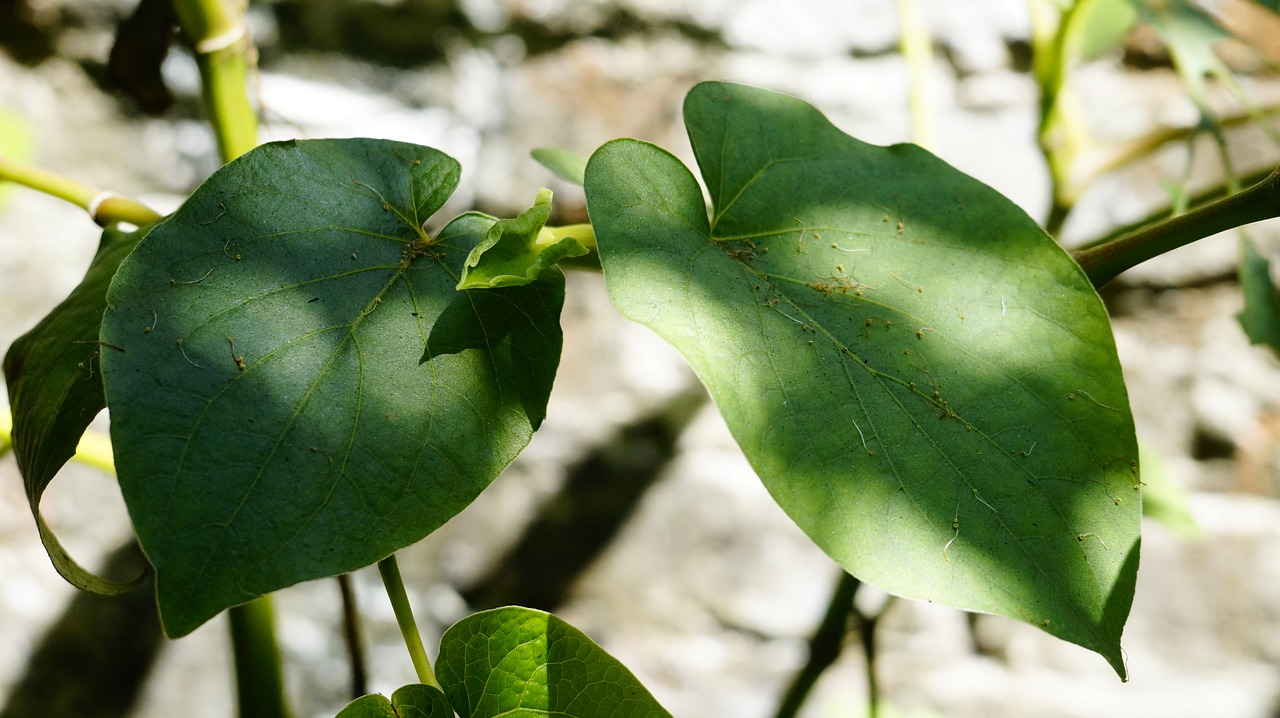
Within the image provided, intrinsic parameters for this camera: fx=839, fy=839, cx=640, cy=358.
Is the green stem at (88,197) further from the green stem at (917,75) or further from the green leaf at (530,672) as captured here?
the green stem at (917,75)

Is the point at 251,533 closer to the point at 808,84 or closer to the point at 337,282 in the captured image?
the point at 337,282

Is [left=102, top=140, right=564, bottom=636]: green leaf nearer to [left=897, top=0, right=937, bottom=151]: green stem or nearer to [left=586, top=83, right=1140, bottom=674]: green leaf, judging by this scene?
[left=586, top=83, right=1140, bottom=674]: green leaf

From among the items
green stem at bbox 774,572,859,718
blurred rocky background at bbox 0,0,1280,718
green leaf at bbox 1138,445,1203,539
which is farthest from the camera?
blurred rocky background at bbox 0,0,1280,718

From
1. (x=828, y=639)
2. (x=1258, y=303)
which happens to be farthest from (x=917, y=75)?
(x=828, y=639)

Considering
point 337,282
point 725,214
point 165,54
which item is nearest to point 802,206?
point 725,214

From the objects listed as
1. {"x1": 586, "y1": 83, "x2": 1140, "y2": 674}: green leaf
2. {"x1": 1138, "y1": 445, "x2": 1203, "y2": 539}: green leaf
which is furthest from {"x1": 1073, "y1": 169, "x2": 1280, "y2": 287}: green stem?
{"x1": 1138, "y1": 445, "x2": 1203, "y2": 539}: green leaf
